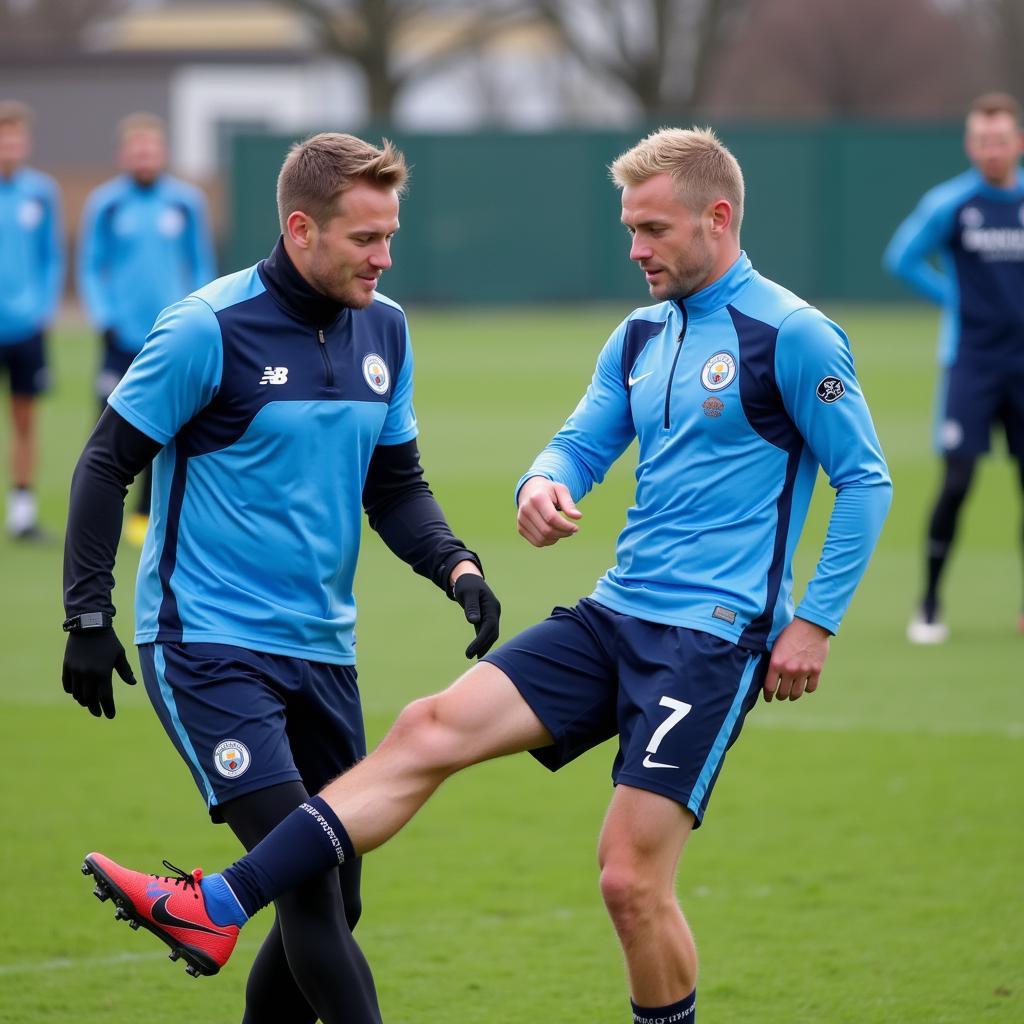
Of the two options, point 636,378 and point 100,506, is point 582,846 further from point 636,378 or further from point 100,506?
point 100,506

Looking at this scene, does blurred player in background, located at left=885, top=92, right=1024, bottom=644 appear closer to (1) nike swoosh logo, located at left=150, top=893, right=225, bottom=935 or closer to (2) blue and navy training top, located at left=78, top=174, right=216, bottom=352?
(2) blue and navy training top, located at left=78, top=174, right=216, bottom=352

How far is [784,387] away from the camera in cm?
429

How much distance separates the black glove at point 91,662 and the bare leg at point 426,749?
1.84 ft

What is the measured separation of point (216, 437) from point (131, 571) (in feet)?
24.8

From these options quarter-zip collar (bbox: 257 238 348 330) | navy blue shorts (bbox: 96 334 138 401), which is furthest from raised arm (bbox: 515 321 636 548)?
navy blue shorts (bbox: 96 334 138 401)

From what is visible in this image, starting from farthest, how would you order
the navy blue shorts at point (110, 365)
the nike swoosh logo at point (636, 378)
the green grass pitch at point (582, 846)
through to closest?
the navy blue shorts at point (110, 365)
the green grass pitch at point (582, 846)
the nike swoosh logo at point (636, 378)

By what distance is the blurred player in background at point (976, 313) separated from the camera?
375 inches

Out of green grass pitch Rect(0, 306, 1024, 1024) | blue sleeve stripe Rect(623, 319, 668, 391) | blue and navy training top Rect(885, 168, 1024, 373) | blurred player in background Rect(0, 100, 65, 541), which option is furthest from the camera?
blurred player in background Rect(0, 100, 65, 541)

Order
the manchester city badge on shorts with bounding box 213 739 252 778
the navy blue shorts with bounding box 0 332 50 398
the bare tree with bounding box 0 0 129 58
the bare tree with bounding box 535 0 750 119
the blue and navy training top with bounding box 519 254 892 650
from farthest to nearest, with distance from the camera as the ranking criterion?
the bare tree with bounding box 0 0 129 58, the bare tree with bounding box 535 0 750 119, the navy blue shorts with bounding box 0 332 50 398, the blue and navy training top with bounding box 519 254 892 650, the manchester city badge on shorts with bounding box 213 739 252 778

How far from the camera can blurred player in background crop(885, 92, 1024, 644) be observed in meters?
9.53

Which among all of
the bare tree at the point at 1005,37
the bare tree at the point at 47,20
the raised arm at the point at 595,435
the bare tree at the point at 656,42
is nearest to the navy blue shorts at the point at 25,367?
the raised arm at the point at 595,435

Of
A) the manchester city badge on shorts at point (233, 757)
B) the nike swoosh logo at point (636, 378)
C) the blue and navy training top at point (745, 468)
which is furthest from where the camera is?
the nike swoosh logo at point (636, 378)

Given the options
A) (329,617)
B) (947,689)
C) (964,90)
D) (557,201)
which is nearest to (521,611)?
(947,689)

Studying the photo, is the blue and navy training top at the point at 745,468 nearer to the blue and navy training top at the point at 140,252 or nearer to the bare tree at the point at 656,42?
the blue and navy training top at the point at 140,252
